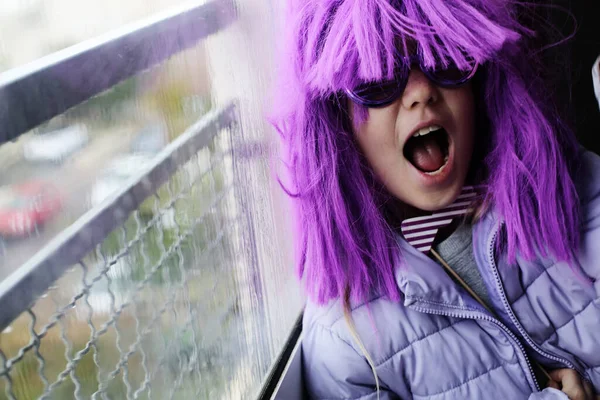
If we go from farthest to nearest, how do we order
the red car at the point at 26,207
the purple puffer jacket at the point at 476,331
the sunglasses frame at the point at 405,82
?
the purple puffer jacket at the point at 476,331, the sunglasses frame at the point at 405,82, the red car at the point at 26,207

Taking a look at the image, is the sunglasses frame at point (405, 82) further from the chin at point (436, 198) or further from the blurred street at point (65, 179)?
the blurred street at point (65, 179)

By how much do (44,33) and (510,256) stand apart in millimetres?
705

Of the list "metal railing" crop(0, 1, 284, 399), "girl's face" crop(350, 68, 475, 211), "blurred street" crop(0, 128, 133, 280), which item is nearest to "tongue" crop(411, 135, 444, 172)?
"girl's face" crop(350, 68, 475, 211)

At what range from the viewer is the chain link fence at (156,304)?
0.50 metres

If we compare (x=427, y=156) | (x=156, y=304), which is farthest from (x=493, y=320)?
(x=156, y=304)

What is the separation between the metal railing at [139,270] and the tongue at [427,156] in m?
0.26

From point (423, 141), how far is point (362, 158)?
0.30 feet

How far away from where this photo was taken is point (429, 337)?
37.3 inches

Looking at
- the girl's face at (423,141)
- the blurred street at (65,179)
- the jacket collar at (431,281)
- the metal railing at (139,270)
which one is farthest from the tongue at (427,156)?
the blurred street at (65,179)

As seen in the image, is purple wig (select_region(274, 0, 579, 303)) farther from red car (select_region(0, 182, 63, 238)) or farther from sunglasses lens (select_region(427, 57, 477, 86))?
red car (select_region(0, 182, 63, 238))

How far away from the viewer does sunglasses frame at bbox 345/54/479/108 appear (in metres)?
0.84

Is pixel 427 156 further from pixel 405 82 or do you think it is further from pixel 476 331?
pixel 476 331

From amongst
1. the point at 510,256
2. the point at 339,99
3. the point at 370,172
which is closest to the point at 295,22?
the point at 339,99

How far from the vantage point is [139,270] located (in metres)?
0.66
